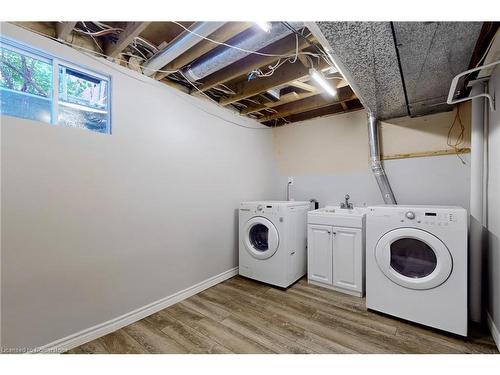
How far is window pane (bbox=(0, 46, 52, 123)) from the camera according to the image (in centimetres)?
141

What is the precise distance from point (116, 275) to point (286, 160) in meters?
2.67

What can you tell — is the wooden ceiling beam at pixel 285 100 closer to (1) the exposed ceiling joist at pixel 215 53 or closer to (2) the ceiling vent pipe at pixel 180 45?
(1) the exposed ceiling joist at pixel 215 53

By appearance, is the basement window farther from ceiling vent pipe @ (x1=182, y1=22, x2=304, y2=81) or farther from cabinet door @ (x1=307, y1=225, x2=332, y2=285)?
cabinet door @ (x1=307, y1=225, x2=332, y2=285)

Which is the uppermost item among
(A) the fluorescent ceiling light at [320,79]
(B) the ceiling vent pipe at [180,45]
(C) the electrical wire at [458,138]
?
(B) the ceiling vent pipe at [180,45]

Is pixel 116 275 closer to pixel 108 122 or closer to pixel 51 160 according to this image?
pixel 51 160

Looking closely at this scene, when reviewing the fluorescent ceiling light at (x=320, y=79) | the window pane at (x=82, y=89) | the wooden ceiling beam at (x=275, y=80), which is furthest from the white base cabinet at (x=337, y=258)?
the window pane at (x=82, y=89)

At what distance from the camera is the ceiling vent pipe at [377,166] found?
8.49 ft

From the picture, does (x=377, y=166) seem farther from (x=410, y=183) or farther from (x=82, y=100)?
(x=82, y=100)

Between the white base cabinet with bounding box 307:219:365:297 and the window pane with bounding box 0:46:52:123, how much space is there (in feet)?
8.59

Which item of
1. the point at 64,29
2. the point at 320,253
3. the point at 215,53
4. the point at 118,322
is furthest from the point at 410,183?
the point at 64,29

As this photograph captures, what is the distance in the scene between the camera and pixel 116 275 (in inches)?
71.2

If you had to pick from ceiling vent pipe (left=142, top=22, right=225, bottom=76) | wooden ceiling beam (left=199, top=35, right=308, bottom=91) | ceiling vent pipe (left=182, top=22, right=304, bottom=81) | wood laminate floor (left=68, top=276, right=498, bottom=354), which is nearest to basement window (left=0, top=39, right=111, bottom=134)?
ceiling vent pipe (left=142, top=22, right=225, bottom=76)

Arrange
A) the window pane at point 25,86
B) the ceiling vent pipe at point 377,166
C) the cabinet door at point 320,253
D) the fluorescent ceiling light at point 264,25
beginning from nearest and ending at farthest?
1. the fluorescent ceiling light at point 264,25
2. the window pane at point 25,86
3. the cabinet door at point 320,253
4. the ceiling vent pipe at point 377,166

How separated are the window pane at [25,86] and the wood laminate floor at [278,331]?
1.66m
